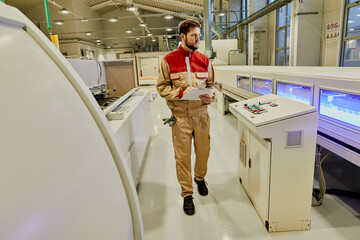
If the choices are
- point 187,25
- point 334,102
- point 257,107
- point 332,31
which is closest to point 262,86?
point 257,107

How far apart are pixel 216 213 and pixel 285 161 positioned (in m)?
0.75

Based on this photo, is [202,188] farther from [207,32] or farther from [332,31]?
[332,31]

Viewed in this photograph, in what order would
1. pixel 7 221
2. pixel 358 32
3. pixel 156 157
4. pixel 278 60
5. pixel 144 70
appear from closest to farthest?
pixel 7 221
pixel 156 157
pixel 358 32
pixel 278 60
pixel 144 70

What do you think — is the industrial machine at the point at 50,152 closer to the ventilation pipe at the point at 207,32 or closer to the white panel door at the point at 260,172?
the white panel door at the point at 260,172

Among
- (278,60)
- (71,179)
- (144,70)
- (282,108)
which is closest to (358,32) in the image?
(278,60)

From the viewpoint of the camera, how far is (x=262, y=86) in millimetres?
2893

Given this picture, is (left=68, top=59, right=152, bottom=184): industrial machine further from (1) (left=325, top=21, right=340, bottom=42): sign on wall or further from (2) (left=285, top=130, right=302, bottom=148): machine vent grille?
(1) (left=325, top=21, right=340, bottom=42): sign on wall

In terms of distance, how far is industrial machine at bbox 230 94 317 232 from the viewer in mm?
1714

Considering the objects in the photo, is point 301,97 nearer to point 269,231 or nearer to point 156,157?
point 269,231

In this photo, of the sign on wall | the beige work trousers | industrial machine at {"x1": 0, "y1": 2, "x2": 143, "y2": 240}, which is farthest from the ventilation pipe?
industrial machine at {"x1": 0, "y1": 2, "x2": 143, "y2": 240}

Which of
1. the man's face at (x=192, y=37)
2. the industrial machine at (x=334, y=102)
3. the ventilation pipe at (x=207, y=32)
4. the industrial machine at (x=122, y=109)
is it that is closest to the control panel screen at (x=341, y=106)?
the industrial machine at (x=334, y=102)

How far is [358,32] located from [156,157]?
4.88 m

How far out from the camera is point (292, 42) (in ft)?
22.0

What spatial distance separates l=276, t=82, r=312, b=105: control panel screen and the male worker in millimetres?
773
